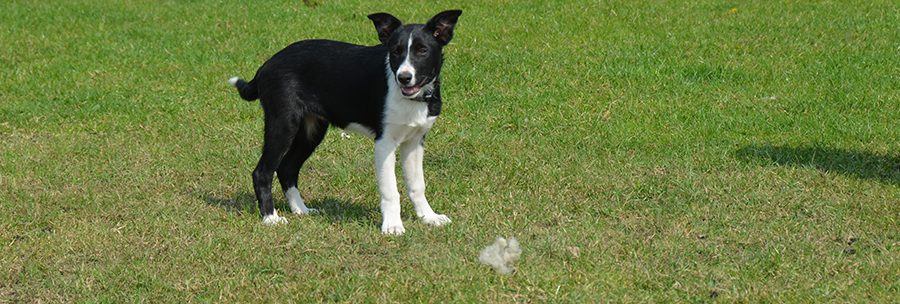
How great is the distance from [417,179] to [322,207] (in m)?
0.90

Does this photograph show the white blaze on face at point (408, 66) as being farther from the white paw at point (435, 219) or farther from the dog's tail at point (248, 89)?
the dog's tail at point (248, 89)

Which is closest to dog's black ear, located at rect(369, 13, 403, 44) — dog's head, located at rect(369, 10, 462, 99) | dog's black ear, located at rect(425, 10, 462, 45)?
dog's head, located at rect(369, 10, 462, 99)

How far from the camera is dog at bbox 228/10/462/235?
4.66 metres

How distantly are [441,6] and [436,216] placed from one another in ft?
21.5

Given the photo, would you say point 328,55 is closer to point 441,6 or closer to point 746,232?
point 746,232

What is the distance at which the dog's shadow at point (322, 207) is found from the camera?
17.6 ft

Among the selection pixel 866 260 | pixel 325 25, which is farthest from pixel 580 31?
pixel 866 260

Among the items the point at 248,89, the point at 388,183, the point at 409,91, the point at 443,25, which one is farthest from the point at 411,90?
the point at 248,89

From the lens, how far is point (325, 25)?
34.8 ft

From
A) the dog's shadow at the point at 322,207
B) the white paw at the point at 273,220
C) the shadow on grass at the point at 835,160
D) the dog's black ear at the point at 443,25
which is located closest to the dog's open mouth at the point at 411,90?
the dog's black ear at the point at 443,25

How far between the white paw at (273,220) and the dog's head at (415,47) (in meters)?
1.18

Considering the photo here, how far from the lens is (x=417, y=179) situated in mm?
5148

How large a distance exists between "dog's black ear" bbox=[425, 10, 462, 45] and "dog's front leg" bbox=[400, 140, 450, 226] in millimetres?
670

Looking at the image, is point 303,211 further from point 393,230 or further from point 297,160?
point 393,230
